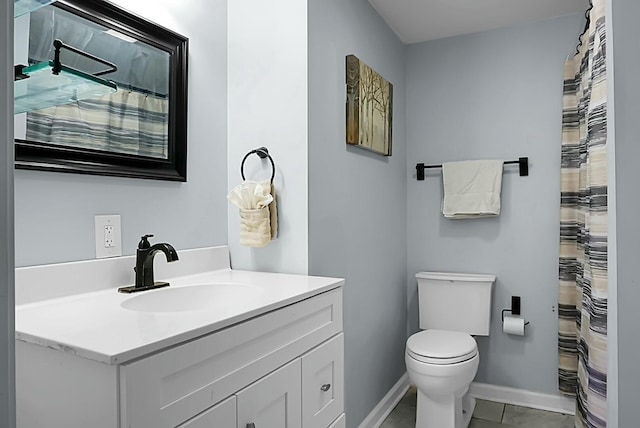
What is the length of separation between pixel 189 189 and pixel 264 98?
0.50 metres

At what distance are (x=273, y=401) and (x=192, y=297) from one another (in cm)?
51

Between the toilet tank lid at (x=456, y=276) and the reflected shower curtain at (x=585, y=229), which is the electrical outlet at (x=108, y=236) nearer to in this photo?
the reflected shower curtain at (x=585, y=229)

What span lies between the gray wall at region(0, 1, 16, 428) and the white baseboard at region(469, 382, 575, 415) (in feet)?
9.35

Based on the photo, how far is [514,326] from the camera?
258 cm

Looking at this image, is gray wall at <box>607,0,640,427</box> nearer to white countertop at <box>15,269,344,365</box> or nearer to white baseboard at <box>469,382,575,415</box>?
white countertop at <box>15,269,344,365</box>

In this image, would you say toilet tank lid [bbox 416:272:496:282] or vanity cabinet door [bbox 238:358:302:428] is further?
toilet tank lid [bbox 416:272:496:282]

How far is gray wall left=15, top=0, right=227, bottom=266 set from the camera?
48.9 inches

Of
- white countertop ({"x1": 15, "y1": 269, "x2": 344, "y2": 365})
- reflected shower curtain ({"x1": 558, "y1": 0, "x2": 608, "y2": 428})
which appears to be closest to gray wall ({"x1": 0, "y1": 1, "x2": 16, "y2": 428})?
white countertop ({"x1": 15, "y1": 269, "x2": 344, "y2": 365})

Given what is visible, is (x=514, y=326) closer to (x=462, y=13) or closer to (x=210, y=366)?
(x=462, y=13)

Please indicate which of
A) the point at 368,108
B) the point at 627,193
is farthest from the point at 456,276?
the point at 627,193

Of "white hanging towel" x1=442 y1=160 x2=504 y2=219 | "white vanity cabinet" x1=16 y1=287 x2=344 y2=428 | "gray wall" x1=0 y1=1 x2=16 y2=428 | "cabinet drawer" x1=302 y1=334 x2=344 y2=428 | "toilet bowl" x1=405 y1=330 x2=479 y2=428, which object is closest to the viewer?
"gray wall" x1=0 y1=1 x2=16 y2=428

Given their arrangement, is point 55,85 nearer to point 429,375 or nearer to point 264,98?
point 264,98

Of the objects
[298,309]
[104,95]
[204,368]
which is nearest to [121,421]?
[204,368]

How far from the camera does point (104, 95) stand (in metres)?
1.40
